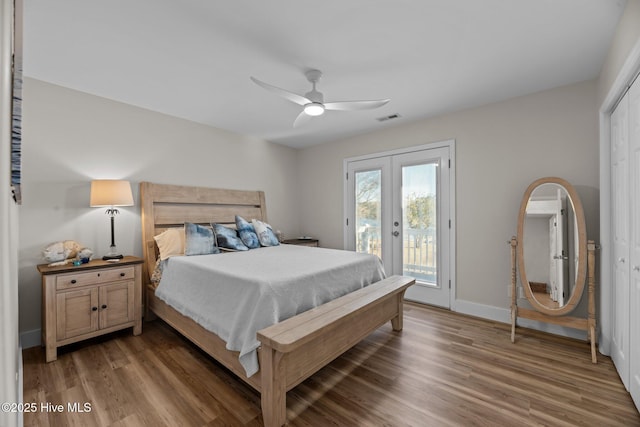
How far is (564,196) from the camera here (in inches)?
108

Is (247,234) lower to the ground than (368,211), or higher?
lower

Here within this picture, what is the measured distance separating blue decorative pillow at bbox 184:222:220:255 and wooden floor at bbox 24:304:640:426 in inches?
36.9

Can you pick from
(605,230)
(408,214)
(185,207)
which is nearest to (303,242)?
(408,214)

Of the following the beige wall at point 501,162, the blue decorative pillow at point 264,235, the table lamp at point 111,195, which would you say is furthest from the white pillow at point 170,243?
the beige wall at point 501,162

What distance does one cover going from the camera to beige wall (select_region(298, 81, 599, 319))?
2.80 m

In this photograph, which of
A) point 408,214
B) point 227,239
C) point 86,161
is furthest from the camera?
point 408,214

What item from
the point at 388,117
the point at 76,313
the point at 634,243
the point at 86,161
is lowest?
the point at 76,313

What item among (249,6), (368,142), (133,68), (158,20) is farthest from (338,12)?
(368,142)

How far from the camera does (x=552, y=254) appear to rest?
2783 millimetres

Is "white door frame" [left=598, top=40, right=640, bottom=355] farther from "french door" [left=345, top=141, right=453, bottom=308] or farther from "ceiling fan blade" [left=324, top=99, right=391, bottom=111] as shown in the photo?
"ceiling fan blade" [left=324, top=99, right=391, bottom=111]

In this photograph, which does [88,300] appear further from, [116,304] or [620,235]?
[620,235]

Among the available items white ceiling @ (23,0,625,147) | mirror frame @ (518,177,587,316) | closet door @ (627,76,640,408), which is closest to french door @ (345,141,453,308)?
mirror frame @ (518,177,587,316)

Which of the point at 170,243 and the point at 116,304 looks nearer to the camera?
the point at 116,304

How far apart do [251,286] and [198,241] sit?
5.04 feet
